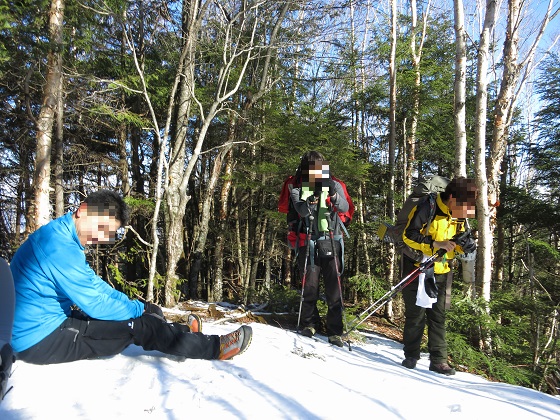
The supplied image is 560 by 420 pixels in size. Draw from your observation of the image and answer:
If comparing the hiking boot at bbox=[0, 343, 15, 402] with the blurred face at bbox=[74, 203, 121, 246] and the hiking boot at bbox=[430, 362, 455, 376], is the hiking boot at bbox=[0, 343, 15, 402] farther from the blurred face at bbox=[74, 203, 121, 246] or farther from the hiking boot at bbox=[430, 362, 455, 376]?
the hiking boot at bbox=[430, 362, 455, 376]

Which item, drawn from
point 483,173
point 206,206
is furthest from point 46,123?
point 483,173

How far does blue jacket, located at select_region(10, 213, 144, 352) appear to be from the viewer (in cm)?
235

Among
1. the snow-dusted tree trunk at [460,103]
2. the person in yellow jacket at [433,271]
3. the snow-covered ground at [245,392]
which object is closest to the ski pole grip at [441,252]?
the person in yellow jacket at [433,271]

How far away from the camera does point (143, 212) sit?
9219mm

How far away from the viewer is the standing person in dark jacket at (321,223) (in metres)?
4.12

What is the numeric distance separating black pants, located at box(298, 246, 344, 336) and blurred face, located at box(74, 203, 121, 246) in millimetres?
2474

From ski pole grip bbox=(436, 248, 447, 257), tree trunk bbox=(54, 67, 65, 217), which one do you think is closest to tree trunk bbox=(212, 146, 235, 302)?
tree trunk bbox=(54, 67, 65, 217)

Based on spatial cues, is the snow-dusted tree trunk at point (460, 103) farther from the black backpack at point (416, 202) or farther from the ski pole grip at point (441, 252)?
the ski pole grip at point (441, 252)

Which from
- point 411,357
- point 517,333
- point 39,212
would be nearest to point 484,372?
point 517,333

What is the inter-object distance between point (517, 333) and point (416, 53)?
889 centimetres

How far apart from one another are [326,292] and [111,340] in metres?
2.55

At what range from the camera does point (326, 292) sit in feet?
14.3

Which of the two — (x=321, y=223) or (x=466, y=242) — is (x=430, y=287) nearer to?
(x=466, y=242)

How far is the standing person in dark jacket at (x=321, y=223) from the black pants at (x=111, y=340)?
5.95ft
